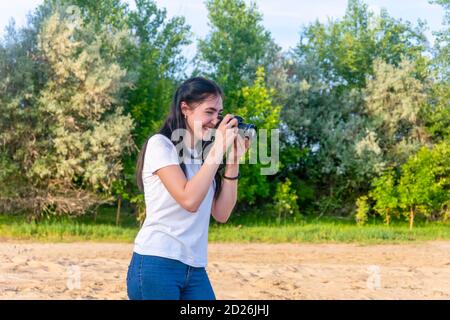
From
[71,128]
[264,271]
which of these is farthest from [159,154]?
[71,128]

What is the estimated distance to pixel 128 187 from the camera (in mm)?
17328

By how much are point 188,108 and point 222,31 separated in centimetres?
1992

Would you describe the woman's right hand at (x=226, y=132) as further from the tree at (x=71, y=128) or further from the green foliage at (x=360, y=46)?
the green foliage at (x=360, y=46)

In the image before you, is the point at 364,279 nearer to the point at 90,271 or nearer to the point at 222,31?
the point at 90,271

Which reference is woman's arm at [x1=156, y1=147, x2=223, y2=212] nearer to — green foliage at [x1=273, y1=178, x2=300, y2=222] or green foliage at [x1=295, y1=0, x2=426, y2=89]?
green foliage at [x1=273, y1=178, x2=300, y2=222]

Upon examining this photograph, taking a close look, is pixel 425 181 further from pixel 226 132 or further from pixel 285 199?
pixel 226 132

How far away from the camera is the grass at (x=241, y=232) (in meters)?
14.3

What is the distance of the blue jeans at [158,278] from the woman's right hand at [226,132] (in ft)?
1.49

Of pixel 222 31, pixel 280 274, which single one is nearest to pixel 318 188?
pixel 222 31

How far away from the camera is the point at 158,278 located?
7.64 ft

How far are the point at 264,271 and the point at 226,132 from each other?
7873 millimetres

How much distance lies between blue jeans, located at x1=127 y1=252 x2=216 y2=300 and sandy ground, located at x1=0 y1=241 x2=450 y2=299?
5.46m

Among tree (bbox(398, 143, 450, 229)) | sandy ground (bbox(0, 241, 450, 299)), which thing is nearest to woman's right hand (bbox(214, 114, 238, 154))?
sandy ground (bbox(0, 241, 450, 299))
